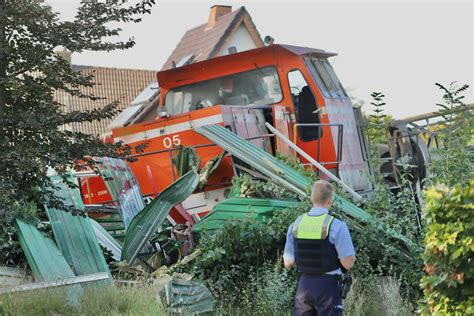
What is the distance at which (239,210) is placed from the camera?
9867mm

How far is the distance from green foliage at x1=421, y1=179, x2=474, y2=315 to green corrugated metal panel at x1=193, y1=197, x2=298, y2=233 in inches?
128

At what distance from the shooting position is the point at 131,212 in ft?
37.0

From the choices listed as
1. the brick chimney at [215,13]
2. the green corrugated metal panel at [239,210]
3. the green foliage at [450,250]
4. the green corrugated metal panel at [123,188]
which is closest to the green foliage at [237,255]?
the green corrugated metal panel at [239,210]

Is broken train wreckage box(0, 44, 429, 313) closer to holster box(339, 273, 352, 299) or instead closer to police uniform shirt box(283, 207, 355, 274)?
holster box(339, 273, 352, 299)

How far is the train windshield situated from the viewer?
42.9 feet

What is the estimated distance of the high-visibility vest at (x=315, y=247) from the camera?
6.85 m

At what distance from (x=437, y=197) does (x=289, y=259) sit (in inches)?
52.4

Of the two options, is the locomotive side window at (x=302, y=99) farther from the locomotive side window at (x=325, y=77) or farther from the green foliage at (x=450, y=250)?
the green foliage at (x=450, y=250)

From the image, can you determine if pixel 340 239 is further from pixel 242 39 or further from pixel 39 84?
pixel 242 39

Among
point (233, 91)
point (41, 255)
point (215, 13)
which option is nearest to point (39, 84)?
point (41, 255)

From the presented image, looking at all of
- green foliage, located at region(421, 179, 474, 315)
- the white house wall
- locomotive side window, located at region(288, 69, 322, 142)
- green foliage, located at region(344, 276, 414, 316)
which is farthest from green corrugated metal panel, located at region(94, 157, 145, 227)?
the white house wall

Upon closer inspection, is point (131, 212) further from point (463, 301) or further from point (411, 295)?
point (463, 301)

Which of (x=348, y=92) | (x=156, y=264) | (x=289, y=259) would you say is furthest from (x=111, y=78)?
(x=289, y=259)

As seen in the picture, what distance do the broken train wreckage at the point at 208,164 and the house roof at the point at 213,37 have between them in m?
19.8
